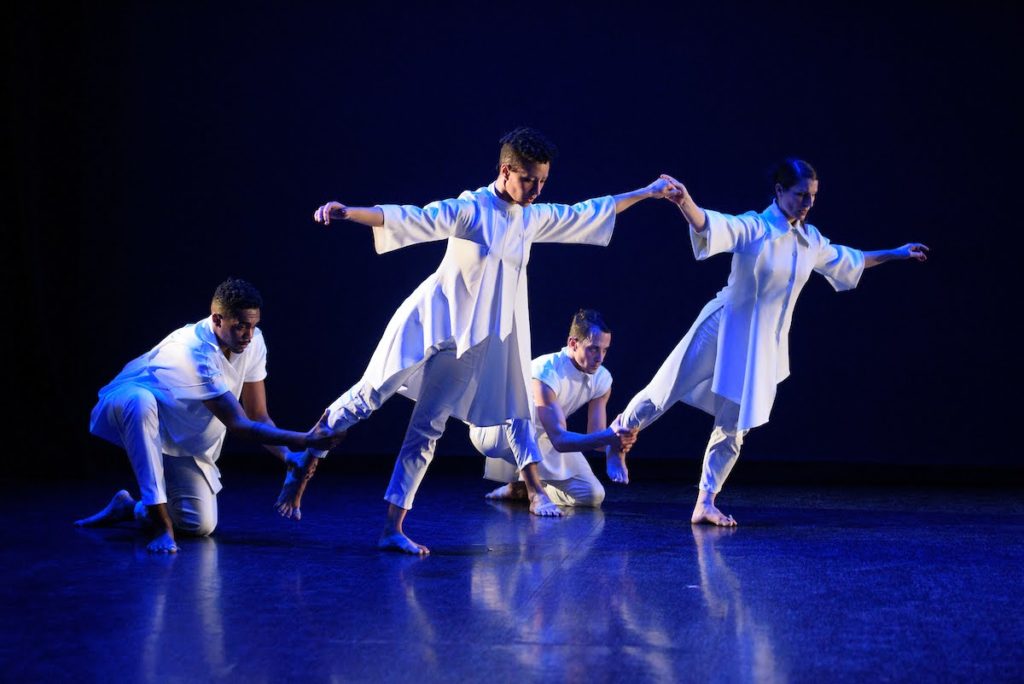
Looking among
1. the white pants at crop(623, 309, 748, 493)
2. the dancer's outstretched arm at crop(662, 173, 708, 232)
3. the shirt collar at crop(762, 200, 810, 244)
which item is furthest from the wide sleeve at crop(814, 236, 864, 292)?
the dancer's outstretched arm at crop(662, 173, 708, 232)

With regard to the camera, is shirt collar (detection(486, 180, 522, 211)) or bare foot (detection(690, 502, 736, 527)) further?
bare foot (detection(690, 502, 736, 527))

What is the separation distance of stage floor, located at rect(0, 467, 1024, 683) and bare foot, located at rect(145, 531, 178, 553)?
0.05 metres

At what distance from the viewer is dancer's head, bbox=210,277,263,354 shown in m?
3.42

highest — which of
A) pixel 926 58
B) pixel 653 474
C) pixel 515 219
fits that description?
pixel 926 58

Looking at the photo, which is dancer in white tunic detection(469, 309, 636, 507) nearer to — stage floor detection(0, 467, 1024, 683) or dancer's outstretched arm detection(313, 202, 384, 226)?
stage floor detection(0, 467, 1024, 683)

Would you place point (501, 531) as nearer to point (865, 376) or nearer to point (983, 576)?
point (983, 576)

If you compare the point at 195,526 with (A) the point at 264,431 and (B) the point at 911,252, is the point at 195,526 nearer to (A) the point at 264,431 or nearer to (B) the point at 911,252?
(A) the point at 264,431

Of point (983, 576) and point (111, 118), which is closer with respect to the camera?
point (983, 576)

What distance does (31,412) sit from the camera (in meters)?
5.43

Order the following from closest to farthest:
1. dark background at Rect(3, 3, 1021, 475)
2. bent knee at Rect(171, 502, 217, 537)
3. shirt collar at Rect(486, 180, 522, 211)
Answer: shirt collar at Rect(486, 180, 522, 211) → bent knee at Rect(171, 502, 217, 537) → dark background at Rect(3, 3, 1021, 475)

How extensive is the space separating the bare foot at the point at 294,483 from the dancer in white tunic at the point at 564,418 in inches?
46.7

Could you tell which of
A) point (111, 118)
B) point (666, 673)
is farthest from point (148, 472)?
point (111, 118)

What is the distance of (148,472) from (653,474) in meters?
2.89

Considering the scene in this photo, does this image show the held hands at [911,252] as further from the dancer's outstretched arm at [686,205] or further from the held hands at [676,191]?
the held hands at [676,191]
